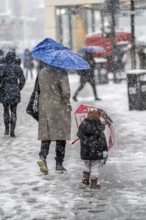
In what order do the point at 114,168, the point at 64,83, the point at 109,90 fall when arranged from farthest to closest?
the point at 109,90, the point at 114,168, the point at 64,83

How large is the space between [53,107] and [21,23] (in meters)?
96.6

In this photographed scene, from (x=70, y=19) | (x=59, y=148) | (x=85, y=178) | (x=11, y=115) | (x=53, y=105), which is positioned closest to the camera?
(x=85, y=178)

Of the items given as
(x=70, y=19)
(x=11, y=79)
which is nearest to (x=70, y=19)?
(x=70, y=19)

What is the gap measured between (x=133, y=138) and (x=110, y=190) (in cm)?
383

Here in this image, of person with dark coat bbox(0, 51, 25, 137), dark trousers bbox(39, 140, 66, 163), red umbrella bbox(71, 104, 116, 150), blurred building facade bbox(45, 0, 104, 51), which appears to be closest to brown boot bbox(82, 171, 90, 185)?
red umbrella bbox(71, 104, 116, 150)

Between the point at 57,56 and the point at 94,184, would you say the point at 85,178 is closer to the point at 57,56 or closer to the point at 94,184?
the point at 94,184

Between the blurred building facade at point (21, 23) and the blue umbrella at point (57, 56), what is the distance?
79947mm

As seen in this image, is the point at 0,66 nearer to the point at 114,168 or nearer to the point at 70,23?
the point at 114,168

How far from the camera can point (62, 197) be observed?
7.04m

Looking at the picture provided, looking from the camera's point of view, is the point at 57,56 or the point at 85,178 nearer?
the point at 85,178

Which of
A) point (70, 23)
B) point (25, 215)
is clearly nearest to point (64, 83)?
point (25, 215)

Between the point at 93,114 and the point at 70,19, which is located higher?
the point at 93,114

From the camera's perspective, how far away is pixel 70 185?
764cm

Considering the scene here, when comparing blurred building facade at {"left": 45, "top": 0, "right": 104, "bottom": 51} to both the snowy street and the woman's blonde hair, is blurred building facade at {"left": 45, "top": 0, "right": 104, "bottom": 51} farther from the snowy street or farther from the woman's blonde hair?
the woman's blonde hair
